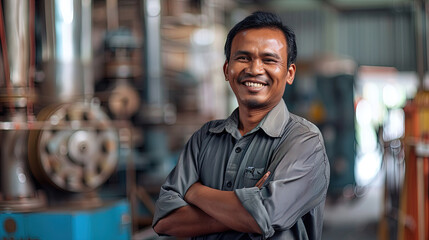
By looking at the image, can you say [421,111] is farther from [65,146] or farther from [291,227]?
[291,227]

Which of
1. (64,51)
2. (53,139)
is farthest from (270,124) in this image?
(64,51)

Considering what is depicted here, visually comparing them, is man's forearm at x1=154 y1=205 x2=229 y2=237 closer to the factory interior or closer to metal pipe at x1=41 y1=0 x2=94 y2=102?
the factory interior

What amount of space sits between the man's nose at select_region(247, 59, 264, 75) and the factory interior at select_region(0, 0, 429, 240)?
1.98 meters

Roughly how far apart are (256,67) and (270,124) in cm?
19

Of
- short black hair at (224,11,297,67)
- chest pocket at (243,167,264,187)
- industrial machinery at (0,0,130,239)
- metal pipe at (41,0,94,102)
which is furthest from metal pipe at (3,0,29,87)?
chest pocket at (243,167,264,187)

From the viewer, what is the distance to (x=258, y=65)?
5.51 feet

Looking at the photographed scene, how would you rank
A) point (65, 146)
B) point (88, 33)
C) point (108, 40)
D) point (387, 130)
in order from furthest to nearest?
point (108, 40) < point (387, 130) < point (88, 33) < point (65, 146)

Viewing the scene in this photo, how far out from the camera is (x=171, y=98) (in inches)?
310

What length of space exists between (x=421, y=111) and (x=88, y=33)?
2.54 meters

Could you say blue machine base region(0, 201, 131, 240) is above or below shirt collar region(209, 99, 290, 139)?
below

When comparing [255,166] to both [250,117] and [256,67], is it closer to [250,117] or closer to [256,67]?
[250,117]

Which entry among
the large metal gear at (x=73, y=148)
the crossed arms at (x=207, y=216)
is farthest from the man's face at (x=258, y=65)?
the large metal gear at (x=73, y=148)

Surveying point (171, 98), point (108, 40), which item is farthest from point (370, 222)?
point (108, 40)

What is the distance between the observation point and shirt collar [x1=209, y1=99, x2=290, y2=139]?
1.73 metres
